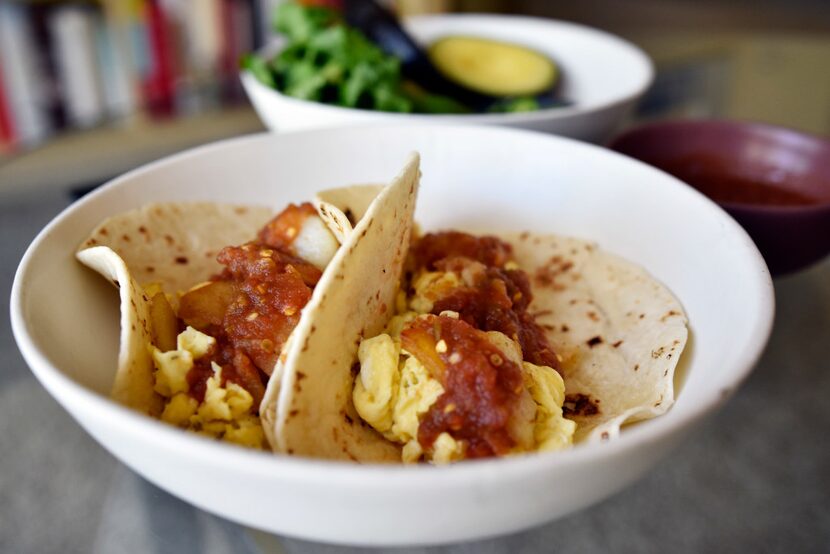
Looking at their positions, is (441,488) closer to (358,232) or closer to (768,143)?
(358,232)

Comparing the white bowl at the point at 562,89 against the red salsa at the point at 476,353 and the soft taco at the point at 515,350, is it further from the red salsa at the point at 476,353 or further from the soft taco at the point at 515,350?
the red salsa at the point at 476,353

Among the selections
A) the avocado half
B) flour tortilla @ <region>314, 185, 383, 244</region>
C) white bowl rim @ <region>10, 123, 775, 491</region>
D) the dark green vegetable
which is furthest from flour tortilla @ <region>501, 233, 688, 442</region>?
the avocado half

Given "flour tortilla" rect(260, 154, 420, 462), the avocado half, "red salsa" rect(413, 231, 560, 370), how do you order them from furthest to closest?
the avocado half → "red salsa" rect(413, 231, 560, 370) → "flour tortilla" rect(260, 154, 420, 462)

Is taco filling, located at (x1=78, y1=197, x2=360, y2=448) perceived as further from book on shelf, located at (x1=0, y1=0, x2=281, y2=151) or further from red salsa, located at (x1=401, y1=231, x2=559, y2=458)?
book on shelf, located at (x1=0, y1=0, x2=281, y2=151)

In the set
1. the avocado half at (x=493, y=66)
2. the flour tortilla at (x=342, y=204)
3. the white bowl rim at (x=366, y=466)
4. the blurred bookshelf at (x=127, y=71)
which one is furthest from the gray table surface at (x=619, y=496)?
the blurred bookshelf at (x=127, y=71)

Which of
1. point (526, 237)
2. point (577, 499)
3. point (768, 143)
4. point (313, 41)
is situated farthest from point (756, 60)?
point (577, 499)

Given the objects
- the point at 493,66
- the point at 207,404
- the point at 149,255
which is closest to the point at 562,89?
the point at 493,66
